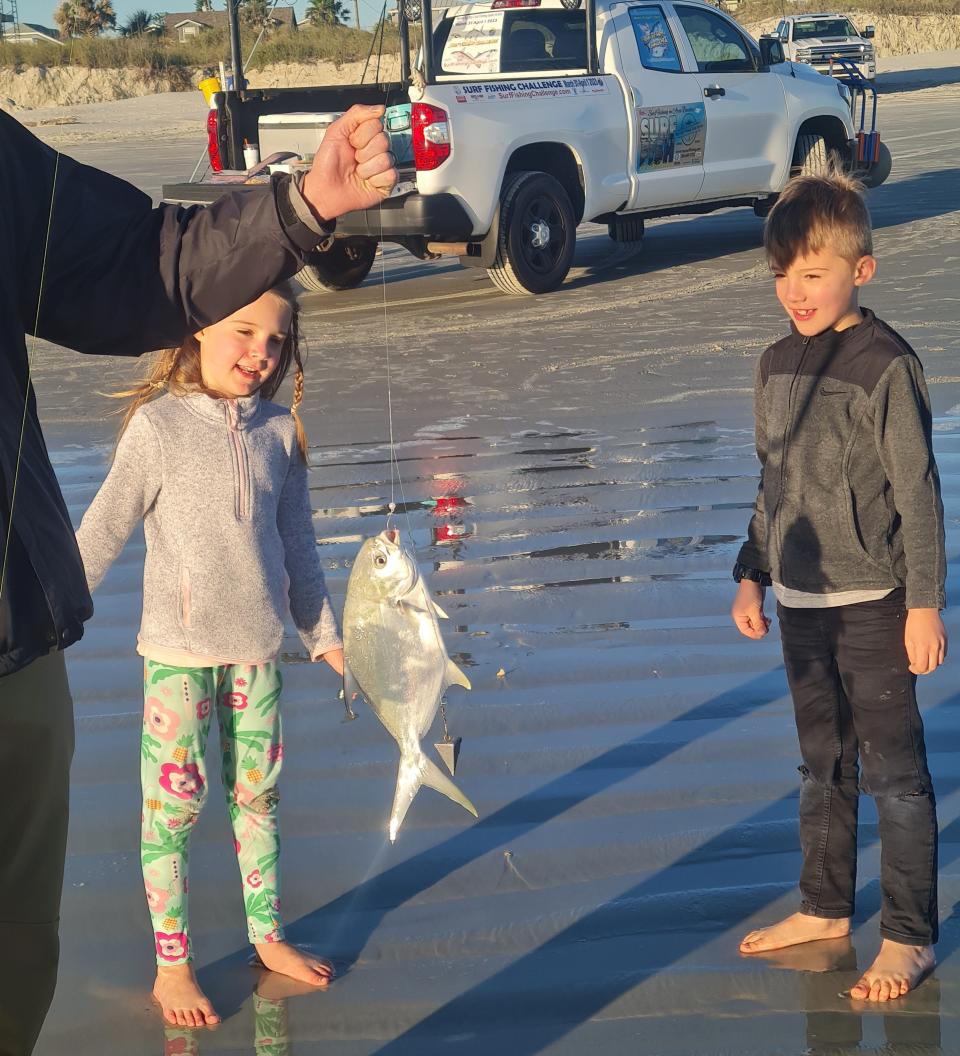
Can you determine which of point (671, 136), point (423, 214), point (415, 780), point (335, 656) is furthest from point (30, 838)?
point (671, 136)

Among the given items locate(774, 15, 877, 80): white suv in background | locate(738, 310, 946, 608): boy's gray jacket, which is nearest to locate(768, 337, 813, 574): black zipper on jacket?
locate(738, 310, 946, 608): boy's gray jacket

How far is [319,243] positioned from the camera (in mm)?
2467

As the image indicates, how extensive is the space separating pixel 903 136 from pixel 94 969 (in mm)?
24998

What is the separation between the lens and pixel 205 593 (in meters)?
3.17

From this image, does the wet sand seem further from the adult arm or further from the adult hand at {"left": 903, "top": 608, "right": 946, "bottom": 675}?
the adult hand at {"left": 903, "top": 608, "right": 946, "bottom": 675}

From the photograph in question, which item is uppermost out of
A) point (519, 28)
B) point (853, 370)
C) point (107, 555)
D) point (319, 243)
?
point (519, 28)

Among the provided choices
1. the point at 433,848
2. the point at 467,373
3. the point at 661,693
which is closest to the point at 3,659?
the point at 433,848

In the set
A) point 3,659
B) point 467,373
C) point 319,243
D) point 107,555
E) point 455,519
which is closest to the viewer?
point 3,659

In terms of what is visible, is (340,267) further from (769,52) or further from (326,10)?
(769,52)

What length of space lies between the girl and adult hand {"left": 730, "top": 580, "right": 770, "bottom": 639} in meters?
1.04

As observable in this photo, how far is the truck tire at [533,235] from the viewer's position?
11.8 metres

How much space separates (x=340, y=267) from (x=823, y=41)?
24.8 m

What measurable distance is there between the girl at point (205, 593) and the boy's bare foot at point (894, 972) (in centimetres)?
115

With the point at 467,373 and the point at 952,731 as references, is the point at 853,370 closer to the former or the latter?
the point at 952,731
